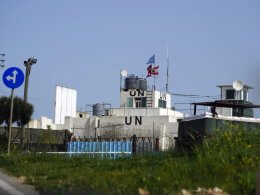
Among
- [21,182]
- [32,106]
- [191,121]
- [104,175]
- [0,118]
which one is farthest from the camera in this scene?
[32,106]

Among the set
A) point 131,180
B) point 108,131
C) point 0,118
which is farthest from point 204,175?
point 108,131

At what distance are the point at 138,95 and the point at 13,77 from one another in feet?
168

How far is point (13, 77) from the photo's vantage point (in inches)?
707

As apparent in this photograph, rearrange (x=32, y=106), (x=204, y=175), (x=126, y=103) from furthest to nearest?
(x=126, y=103), (x=32, y=106), (x=204, y=175)

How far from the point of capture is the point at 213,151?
32.7 ft

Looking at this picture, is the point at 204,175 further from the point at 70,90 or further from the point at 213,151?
the point at 70,90

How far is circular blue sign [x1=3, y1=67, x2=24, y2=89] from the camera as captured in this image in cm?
1794

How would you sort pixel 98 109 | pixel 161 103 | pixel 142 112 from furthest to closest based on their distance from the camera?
pixel 98 109
pixel 161 103
pixel 142 112

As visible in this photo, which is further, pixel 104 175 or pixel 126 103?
pixel 126 103

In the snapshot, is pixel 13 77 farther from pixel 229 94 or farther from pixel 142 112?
pixel 142 112

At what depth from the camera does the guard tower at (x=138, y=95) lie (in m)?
67.6

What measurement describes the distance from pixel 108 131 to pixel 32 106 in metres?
22.4

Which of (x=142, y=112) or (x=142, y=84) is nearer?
(x=142, y=112)

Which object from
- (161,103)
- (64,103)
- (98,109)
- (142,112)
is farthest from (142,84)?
(64,103)
